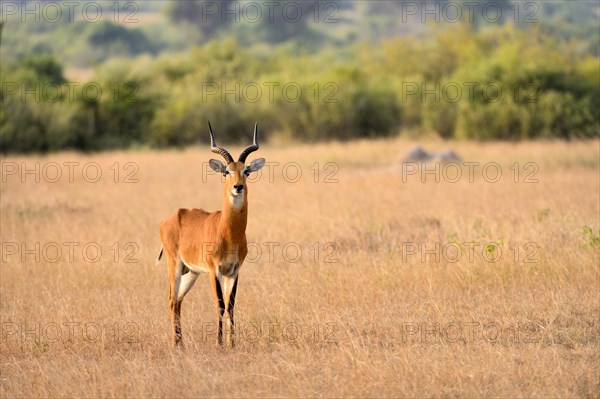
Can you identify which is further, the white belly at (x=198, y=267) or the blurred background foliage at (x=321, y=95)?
the blurred background foliage at (x=321, y=95)

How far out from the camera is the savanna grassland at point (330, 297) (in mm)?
6664

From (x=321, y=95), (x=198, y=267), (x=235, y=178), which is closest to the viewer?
(x=235, y=178)

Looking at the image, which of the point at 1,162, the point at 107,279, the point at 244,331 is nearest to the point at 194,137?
the point at 1,162

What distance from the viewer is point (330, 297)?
369 inches

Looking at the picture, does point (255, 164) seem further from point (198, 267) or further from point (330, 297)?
point (330, 297)

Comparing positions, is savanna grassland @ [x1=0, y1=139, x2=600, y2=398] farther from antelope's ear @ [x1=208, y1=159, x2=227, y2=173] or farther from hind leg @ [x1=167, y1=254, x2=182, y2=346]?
antelope's ear @ [x1=208, y1=159, x2=227, y2=173]

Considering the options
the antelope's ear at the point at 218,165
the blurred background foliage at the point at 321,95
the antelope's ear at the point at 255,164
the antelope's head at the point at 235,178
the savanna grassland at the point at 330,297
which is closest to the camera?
the savanna grassland at the point at 330,297

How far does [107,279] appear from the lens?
34.9 ft

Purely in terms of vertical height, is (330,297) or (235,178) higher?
(235,178)

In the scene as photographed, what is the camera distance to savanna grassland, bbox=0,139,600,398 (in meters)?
6.66

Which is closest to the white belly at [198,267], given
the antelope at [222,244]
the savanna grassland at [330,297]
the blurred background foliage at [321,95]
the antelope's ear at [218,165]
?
the antelope at [222,244]

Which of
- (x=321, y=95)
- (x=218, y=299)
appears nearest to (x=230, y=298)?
(x=218, y=299)

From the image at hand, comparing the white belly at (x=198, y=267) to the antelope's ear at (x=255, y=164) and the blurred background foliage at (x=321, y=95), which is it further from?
the blurred background foliage at (x=321, y=95)

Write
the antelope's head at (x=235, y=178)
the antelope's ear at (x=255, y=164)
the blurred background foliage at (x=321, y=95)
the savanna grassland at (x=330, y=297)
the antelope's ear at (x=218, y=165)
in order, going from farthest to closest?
the blurred background foliage at (x=321, y=95) → the antelope's ear at (x=255, y=164) → the antelope's ear at (x=218, y=165) → the antelope's head at (x=235, y=178) → the savanna grassland at (x=330, y=297)
